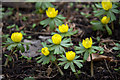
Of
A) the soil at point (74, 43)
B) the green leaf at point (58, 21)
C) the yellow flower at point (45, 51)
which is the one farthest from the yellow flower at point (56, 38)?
the soil at point (74, 43)

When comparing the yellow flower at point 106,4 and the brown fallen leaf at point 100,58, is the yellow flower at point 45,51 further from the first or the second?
the yellow flower at point 106,4

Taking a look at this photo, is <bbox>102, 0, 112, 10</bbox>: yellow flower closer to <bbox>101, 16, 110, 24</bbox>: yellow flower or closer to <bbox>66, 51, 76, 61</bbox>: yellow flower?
<bbox>101, 16, 110, 24</bbox>: yellow flower

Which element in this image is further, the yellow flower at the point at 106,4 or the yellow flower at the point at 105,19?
the yellow flower at the point at 105,19

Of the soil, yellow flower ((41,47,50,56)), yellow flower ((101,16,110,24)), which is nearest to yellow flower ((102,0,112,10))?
yellow flower ((101,16,110,24))

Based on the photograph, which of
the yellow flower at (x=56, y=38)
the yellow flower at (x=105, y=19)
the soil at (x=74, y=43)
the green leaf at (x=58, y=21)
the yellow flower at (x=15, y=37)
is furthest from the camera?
the yellow flower at (x=105, y=19)

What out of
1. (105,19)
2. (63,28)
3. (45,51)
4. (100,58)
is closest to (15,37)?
(45,51)

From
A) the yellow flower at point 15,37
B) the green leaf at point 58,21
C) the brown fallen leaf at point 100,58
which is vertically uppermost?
the green leaf at point 58,21

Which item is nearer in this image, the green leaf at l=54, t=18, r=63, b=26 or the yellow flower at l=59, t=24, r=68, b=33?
the yellow flower at l=59, t=24, r=68, b=33

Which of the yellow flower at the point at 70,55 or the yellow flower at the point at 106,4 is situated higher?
the yellow flower at the point at 106,4

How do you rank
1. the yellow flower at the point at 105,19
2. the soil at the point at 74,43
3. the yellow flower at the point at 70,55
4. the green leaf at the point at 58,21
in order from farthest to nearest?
the yellow flower at the point at 105,19 < the green leaf at the point at 58,21 < the soil at the point at 74,43 < the yellow flower at the point at 70,55
